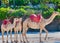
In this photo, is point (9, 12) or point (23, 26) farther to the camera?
point (9, 12)

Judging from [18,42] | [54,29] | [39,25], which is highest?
[39,25]

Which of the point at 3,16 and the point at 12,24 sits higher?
the point at 12,24

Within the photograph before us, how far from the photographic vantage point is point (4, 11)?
22359 mm

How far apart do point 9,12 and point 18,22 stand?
10641 millimetres

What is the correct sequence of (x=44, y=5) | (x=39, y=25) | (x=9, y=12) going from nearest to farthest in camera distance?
(x=39, y=25) → (x=9, y=12) → (x=44, y=5)

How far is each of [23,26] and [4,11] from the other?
1043cm

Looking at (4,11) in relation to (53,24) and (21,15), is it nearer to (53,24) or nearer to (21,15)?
(21,15)

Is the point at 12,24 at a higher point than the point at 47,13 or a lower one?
higher

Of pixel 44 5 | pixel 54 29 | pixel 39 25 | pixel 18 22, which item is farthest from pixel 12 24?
pixel 44 5

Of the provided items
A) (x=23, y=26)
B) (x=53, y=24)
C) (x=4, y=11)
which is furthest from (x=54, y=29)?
(x=23, y=26)

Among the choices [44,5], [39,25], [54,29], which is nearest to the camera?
[39,25]

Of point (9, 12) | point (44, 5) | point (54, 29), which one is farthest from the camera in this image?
point (44, 5)

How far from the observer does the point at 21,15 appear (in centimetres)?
2156

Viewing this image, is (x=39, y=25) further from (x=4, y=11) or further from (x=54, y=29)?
(x=4, y=11)
